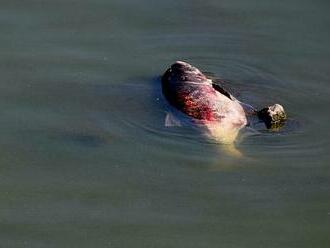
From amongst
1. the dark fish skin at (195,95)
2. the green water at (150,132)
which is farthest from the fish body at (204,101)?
the green water at (150,132)

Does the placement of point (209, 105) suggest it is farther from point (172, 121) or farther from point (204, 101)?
Answer: point (172, 121)

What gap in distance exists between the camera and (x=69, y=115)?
16.5 ft

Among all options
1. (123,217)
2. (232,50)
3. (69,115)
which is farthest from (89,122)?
(232,50)

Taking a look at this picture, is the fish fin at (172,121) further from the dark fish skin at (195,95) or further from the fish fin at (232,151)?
the fish fin at (232,151)

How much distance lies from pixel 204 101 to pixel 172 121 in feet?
0.71

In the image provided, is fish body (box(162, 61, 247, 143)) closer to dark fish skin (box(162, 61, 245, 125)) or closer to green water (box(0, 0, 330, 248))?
dark fish skin (box(162, 61, 245, 125))

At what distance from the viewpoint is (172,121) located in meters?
4.96

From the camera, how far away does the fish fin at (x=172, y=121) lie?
493 centimetres

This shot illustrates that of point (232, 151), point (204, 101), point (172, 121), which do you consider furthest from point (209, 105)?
point (232, 151)

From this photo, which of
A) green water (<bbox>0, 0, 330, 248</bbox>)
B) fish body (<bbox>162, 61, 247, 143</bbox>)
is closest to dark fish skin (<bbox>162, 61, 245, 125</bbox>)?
fish body (<bbox>162, 61, 247, 143</bbox>)

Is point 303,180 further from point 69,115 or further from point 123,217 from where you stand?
point 69,115

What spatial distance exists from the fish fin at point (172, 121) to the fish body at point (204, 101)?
0.07 metres

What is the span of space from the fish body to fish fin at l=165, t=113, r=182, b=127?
2.7 inches

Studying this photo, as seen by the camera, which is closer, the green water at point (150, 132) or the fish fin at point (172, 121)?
the green water at point (150, 132)
